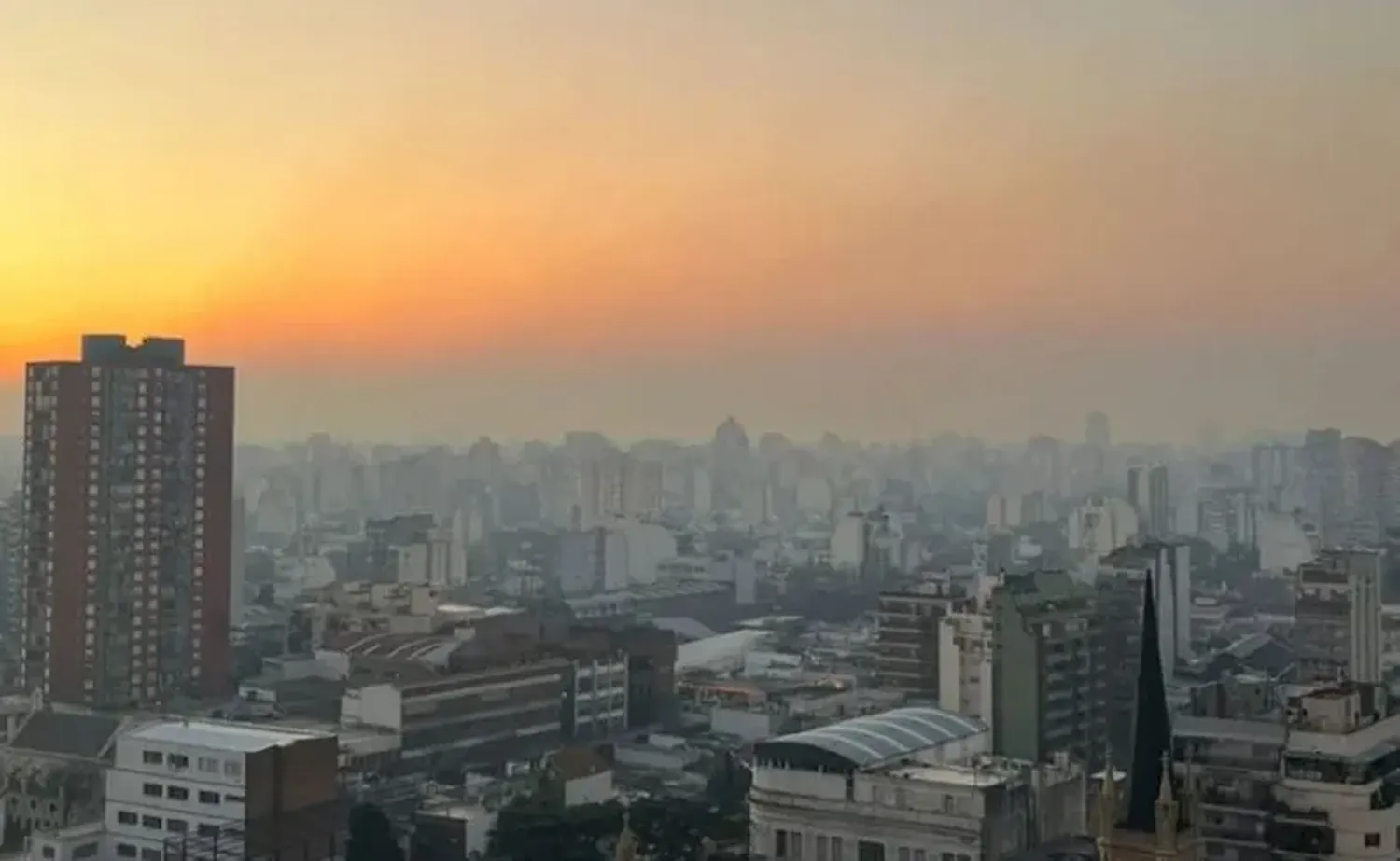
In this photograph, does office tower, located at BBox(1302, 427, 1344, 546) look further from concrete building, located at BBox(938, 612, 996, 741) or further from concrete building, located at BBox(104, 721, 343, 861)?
concrete building, located at BBox(104, 721, 343, 861)

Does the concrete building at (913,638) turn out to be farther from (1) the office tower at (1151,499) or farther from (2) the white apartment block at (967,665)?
(1) the office tower at (1151,499)

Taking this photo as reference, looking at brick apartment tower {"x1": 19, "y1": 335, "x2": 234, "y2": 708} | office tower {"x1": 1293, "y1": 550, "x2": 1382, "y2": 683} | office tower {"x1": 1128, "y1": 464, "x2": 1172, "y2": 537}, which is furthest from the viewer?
office tower {"x1": 1128, "y1": 464, "x2": 1172, "y2": 537}

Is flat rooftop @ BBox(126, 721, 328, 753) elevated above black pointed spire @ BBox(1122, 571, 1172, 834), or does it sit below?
below

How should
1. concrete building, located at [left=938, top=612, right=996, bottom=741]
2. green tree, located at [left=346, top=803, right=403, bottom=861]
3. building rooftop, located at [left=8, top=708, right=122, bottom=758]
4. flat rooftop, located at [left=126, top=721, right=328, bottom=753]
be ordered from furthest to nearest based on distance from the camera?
concrete building, located at [left=938, top=612, right=996, bottom=741] → building rooftop, located at [left=8, top=708, right=122, bottom=758] → green tree, located at [left=346, top=803, right=403, bottom=861] → flat rooftop, located at [left=126, top=721, right=328, bottom=753]

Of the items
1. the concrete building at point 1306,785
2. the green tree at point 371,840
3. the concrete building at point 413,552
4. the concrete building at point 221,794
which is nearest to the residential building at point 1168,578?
the green tree at point 371,840

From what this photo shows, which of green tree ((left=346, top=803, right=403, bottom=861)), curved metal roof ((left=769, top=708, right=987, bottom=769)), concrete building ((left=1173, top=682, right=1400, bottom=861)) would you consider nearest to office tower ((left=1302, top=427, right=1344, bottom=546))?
curved metal roof ((left=769, top=708, right=987, bottom=769))

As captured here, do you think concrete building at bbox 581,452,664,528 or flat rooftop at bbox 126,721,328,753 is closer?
flat rooftop at bbox 126,721,328,753

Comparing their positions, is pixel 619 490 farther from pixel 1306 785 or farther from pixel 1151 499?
pixel 1306 785
